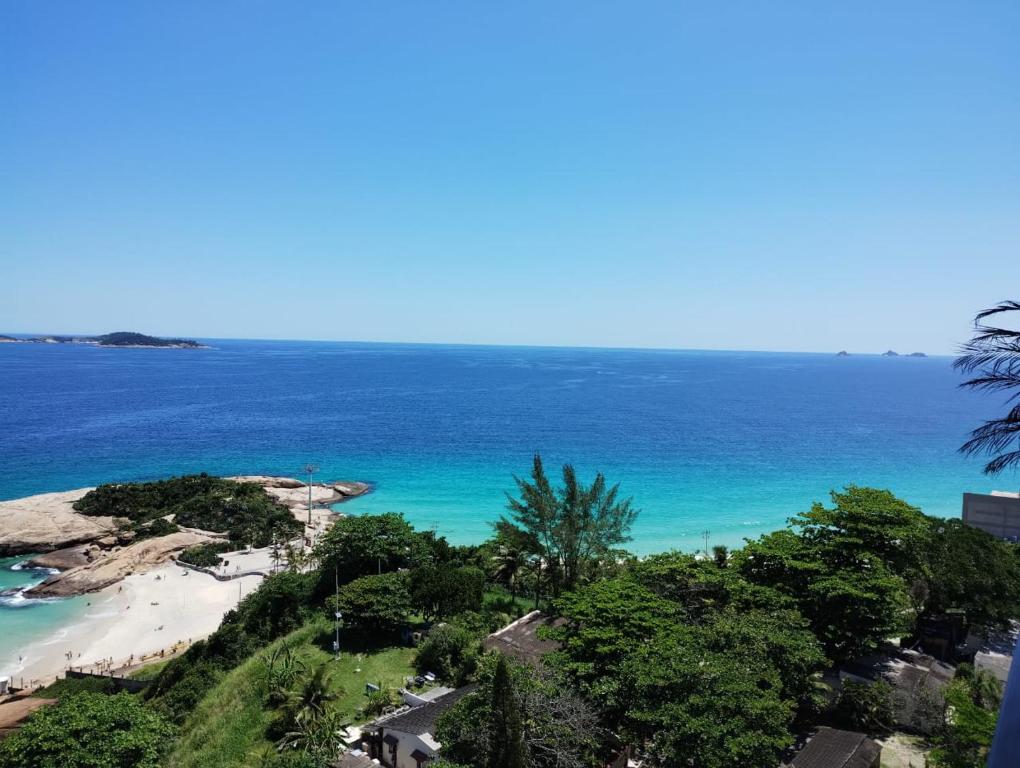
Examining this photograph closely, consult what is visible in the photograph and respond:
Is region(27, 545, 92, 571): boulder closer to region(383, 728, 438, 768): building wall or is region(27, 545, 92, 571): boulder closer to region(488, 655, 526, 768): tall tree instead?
region(383, 728, 438, 768): building wall

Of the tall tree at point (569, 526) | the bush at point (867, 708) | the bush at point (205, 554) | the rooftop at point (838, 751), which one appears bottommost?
the bush at point (205, 554)

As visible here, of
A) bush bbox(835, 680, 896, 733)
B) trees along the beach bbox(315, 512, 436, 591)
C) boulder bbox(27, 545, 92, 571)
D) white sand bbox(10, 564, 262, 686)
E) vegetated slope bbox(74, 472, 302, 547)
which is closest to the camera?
bush bbox(835, 680, 896, 733)

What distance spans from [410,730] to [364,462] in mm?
52487

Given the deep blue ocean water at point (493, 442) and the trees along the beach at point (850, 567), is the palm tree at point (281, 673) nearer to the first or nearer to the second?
the trees along the beach at point (850, 567)

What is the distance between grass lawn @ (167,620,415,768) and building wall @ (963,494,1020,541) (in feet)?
115

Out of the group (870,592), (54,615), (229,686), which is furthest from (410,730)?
(54,615)

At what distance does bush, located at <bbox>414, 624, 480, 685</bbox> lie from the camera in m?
20.5

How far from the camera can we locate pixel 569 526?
27.8 m

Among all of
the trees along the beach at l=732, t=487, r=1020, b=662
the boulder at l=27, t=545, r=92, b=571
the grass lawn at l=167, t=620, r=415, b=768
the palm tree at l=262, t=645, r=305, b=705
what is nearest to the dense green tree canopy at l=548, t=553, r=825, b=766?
the trees along the beach at l=732, t=487, r=1020, b=662

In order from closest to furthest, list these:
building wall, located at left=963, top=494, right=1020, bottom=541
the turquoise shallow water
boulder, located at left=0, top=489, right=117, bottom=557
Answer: building wall, located at left=963, top=494, right=1020, bottom=541, boulder, located at left=0, top=489, right=117, bottom=557, the turquoise shallow water

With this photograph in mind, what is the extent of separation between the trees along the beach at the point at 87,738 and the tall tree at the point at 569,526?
616 inches

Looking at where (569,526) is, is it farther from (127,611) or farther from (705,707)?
(127,611)

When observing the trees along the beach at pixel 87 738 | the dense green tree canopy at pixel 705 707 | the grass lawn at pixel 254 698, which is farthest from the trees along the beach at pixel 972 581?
the trees along the beach at pixel 87 738

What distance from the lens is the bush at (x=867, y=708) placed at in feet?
56.9
